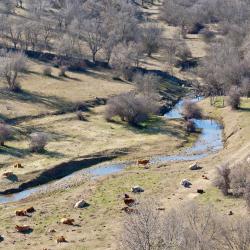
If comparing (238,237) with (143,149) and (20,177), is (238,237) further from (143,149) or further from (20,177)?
(143,149)

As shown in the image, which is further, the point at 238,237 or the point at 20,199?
the point at 20,199

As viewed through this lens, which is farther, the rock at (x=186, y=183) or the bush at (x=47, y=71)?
the bush at (x=47, y=71)

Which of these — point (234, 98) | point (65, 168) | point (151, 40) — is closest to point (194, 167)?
point (65, 168)

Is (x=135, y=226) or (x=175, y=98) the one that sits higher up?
(x=135, y=226)

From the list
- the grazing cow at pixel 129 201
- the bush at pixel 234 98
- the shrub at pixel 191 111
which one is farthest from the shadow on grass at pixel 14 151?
the bush at pixel 234 98

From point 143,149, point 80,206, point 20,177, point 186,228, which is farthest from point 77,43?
point 186,228

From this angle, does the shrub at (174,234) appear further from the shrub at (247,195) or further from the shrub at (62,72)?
the shrub at (62,72)

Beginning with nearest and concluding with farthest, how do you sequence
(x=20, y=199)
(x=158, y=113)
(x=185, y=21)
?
1. (x=20, y=199)
2. (x=158, y=113)
3. (x=185, y=21)
